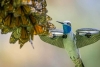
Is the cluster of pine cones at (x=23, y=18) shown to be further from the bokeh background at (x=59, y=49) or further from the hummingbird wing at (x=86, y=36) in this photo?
the bokeh background at (x=59, y=49)

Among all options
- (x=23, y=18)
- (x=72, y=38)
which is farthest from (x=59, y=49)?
(x=23, y=18)

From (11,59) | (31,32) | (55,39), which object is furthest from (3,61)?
(31,32)

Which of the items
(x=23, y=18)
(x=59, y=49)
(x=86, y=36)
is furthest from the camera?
(x=59, y=49)

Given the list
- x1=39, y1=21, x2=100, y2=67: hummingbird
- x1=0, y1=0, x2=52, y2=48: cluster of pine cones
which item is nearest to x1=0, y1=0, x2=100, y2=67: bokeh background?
x1=39, y1=21, x2=100, y2=67: hummingbird

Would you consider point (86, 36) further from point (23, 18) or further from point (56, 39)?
point (23, 18)

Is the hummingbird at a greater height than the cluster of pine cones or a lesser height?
lesser

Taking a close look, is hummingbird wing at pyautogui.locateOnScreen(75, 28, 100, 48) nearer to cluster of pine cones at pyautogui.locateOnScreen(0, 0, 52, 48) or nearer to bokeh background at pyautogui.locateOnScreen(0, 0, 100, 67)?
cluster of pine cones at pyautogui.locateOnScreen(0, 0, 52, 48)

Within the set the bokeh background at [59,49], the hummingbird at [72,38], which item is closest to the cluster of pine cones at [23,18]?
the hummingbird at [72,38]
